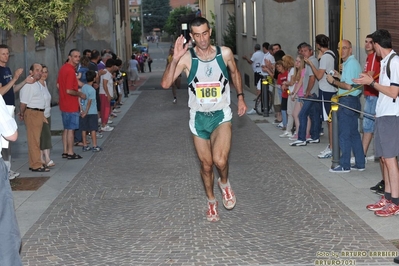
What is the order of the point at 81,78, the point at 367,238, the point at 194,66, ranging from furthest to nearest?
the point at 81,78, the point at 194,66, the point at 367,238

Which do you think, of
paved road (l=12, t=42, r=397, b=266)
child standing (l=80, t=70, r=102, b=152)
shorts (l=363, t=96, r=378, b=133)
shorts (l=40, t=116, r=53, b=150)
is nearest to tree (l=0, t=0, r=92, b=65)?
child standing (l=80, t=70, r=102, b=152)

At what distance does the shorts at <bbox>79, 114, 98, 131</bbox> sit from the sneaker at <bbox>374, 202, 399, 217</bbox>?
7.76m

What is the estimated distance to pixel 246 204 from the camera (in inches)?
408

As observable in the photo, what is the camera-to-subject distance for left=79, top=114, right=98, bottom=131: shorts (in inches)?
625

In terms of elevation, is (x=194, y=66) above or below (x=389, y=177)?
above

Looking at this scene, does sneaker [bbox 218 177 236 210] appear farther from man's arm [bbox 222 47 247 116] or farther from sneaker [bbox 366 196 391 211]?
sneaker [bbox 366 196 391 211]

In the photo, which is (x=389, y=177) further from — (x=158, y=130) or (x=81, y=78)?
(x=158, y=130)

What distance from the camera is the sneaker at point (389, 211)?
917 cm

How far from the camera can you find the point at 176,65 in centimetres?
898

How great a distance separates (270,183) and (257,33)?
18.1 m

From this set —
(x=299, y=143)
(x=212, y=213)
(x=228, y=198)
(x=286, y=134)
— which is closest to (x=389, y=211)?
(x=228, y=198)

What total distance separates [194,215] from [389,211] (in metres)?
2.20

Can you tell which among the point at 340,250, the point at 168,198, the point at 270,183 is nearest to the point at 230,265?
the point at 340,250

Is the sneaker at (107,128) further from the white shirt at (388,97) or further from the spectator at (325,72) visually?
the white shirt at (388,97)
